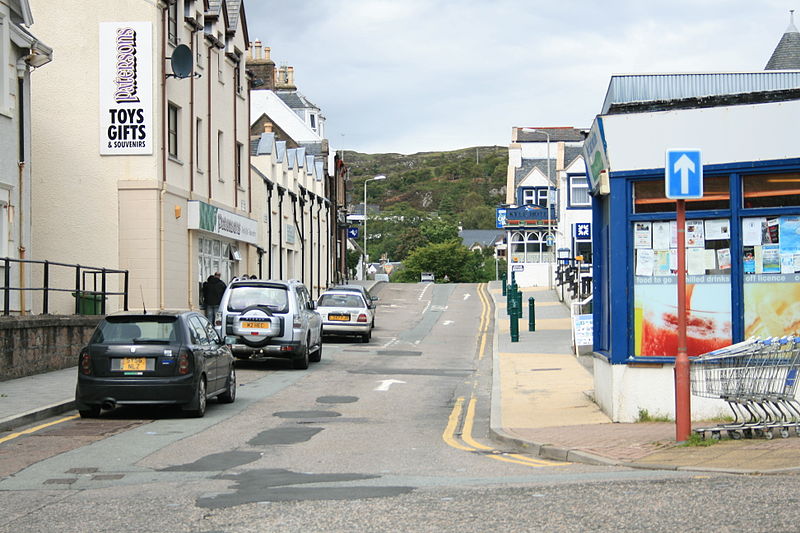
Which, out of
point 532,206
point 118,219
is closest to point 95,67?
point 118,219

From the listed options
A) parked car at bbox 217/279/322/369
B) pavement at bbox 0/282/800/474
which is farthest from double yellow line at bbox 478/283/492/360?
parked car at bbox 217/279/322/369

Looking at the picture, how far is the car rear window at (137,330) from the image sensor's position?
1419 cm

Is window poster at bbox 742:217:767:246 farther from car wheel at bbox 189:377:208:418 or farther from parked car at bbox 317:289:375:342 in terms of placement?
parked car at bbox 317:289:375:342

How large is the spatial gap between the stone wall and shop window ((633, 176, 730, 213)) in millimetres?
10933

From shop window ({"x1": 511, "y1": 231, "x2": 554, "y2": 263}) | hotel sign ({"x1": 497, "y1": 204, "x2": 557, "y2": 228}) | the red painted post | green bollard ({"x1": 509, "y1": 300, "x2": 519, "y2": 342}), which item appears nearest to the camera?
the red painted post

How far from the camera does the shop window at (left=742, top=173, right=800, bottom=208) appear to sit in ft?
40.9

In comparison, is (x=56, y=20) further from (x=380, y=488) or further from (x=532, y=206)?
(x=532, y=206)

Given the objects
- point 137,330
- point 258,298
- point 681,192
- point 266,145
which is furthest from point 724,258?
point 266,145

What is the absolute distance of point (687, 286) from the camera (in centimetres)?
1276

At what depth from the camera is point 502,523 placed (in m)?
7.14

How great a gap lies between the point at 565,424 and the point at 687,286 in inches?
91.5

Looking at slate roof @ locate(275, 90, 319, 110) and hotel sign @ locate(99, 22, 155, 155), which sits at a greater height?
slate roof @ locate(275, 90, 319, 110)

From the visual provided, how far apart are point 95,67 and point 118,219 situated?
435cm

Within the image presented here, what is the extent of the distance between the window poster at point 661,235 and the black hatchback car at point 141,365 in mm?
6436
